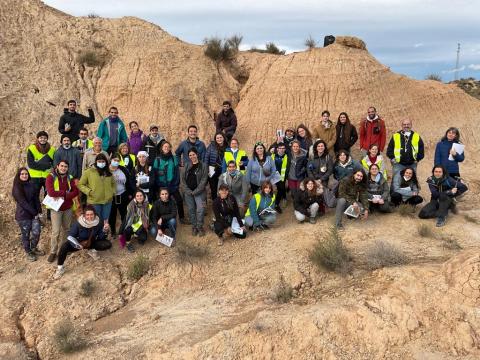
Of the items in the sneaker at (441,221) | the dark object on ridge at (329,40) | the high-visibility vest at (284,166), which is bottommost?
the sneaker at (441,221)

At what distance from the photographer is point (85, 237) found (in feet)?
23.3

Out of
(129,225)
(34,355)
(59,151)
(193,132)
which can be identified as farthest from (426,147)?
(34,355)

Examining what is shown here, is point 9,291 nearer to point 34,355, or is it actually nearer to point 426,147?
point 34,355

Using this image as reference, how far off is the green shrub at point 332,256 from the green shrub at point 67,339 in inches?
144

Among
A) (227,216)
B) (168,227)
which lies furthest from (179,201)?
(227,216)

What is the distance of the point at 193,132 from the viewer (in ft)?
27.0

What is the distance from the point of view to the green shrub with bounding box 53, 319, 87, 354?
Answer: 5.58m

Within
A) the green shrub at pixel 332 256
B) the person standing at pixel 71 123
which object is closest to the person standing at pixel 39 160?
the person standing at pixel 71 123

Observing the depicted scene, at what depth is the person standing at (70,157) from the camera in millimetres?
7738

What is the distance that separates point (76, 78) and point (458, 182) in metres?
10.1

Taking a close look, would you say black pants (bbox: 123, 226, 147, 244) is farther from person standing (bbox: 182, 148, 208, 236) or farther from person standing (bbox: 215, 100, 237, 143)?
person standing (bbox: 215, 100, 237, 143)

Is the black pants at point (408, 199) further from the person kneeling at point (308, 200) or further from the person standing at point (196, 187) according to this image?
the person standing at point (196, 187)

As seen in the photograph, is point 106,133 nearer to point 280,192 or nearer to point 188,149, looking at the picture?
point 188,149

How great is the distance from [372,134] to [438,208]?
226 centimetres
